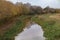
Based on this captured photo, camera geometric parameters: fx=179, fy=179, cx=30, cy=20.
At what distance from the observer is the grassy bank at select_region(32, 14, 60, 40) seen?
3218 mm

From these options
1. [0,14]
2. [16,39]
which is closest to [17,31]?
[16,39]

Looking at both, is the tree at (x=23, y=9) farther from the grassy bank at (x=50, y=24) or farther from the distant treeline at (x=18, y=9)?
the grassy bank at (x=50, y=24)

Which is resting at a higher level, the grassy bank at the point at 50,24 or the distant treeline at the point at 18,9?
the distant treeline at the point at 18,9

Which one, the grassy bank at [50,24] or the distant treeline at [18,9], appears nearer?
the grassy bank at [50,24]

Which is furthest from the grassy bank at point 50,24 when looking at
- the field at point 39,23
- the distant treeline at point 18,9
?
the distant treeline at point 18,9

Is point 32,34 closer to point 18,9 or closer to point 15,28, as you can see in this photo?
point 15,28

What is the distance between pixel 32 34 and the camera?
334cm

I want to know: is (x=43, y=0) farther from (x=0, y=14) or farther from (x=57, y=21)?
(x=0, y=14)

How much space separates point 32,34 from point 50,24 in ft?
1.27

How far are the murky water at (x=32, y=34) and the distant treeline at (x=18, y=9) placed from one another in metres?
0.31

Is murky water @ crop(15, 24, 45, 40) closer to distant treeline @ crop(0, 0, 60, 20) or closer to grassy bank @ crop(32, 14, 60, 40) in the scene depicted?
grassy bank @ crop(32, 14, 60, 40)

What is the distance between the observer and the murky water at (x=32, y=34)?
3.30 meters

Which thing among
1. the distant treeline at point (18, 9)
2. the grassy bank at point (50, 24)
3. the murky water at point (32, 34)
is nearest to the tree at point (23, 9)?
the distant treeline at point (18, 9)

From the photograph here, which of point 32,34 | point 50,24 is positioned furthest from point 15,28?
point 50,24
